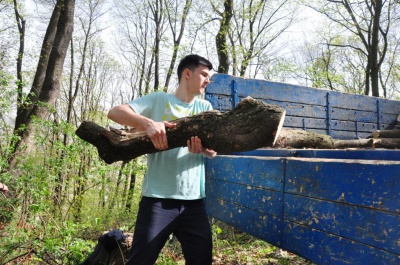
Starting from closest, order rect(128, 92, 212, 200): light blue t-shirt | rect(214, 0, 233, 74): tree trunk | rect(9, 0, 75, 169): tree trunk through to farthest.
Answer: rect(128, 92, 212, 200): light blue t-shirt → rect(9, 0, 75, 169): tree trunk → rect(214, 0, 233, 74): tree trunk

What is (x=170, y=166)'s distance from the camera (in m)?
2.19

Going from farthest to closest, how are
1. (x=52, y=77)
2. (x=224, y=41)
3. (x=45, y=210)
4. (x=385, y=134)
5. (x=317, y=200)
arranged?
(x=224, y=41)
(x=52, y=77)
(x=385, y=134)
(x=45, y=210)
(x=317, y=200)

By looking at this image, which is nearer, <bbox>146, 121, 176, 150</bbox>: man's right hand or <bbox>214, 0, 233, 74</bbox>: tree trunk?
<bbox>146, 121, 176, 150</bbox>: man's right hand

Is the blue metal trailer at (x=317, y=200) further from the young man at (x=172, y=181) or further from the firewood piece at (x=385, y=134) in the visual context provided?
the firewood piece at (x=385, y=134)

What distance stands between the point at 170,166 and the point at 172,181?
0.11 metres

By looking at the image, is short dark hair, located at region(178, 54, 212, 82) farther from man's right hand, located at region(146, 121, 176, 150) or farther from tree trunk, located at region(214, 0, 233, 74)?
tree trunk, located at region(214, 0, 233, 74)

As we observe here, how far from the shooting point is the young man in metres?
1.99


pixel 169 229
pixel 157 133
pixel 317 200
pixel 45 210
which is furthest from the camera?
pixel 45 210

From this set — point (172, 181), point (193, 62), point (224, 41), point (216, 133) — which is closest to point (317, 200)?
point (216, 133)

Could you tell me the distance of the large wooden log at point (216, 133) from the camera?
179 cm

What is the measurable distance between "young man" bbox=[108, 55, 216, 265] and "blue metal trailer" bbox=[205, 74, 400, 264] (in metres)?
0.41

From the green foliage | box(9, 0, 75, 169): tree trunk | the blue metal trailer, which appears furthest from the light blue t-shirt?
box(9, 0, 75, 169): tree trunk

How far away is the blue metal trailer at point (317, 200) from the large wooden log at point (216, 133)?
1.02 ft

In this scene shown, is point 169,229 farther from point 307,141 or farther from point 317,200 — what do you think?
point 307,141
